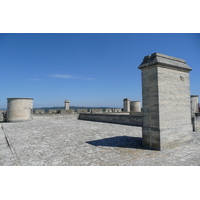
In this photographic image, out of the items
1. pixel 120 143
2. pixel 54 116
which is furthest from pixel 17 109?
pixel 120 143

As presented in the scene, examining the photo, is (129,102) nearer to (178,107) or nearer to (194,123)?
(194,123)

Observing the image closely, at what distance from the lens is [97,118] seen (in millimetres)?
15992

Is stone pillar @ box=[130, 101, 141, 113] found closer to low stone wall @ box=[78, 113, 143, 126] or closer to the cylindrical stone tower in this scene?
low stone wall @ box=[78, 113, 143, 126]

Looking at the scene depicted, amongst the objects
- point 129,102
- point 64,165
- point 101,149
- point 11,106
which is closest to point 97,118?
point 129,102

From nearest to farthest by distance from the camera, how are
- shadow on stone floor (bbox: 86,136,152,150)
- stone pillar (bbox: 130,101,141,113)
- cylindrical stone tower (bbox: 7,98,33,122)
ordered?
shadow on stone floor (bbox: 86,136,152,150) < cylindrical stone tower (bbox: 7,98,33,122) < stone pillar (bbox: 130,101,141,113)

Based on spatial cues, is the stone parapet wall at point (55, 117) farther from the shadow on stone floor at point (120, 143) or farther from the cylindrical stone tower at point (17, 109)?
the shadow on stone floor at point (120, 143)

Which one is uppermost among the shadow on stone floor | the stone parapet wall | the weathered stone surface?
the weathered stone surface

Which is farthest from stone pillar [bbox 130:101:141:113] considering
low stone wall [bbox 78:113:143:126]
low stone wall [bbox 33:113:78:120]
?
low stone wall [bbox 33:113:78:120]

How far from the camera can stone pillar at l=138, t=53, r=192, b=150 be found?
5.23 m

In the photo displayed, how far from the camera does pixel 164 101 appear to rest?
536 centimetres

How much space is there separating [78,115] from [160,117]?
49.5ft

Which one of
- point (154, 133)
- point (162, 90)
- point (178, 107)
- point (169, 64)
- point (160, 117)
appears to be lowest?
point (154, 133)

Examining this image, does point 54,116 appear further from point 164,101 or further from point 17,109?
→ point 164,101

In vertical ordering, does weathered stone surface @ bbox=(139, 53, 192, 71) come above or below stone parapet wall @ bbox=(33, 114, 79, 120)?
above
